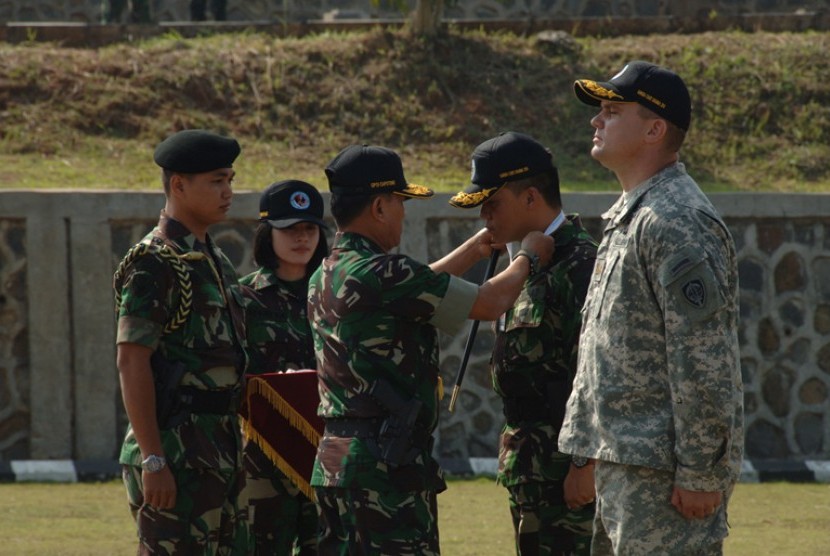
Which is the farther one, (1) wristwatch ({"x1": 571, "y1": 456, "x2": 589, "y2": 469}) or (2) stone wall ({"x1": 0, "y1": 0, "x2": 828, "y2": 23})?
(2) stone wall ({"x1": 0, "y1": 0, "x2": 828, "y2": 23})

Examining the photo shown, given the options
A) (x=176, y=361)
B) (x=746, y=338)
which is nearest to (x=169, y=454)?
(x=176, y=361)

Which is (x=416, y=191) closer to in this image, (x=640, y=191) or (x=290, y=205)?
(x=640, y=191)

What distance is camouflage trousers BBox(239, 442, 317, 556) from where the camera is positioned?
594cm

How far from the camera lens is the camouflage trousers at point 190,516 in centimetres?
491

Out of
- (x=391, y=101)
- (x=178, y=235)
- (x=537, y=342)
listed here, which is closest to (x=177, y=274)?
(x=178, y=235)

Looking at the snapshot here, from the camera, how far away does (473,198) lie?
5.04 m

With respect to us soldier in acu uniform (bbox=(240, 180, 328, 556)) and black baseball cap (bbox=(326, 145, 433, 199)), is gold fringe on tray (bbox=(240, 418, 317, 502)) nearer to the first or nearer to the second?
us soldier in acu uniform (bbox=(240, 180, 328, 556))

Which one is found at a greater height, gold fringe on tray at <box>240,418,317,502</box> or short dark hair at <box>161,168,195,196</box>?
short dark hair at <box>161,168,195,196</box>

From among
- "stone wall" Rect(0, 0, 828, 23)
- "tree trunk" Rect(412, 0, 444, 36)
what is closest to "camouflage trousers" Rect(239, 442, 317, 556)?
"tree trunk" Rect(412, 0, 444, 36)

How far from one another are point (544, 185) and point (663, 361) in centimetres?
125

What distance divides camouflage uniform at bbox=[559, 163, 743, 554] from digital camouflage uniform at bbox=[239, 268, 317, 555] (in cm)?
206

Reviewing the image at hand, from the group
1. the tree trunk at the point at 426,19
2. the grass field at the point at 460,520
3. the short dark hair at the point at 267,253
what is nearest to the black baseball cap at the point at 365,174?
the short dark hair at the point at 267,253

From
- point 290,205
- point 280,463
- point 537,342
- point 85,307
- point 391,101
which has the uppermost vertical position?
point 391,101

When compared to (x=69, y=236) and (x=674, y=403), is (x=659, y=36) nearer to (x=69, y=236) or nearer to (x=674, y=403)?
(x=69, y=236)
